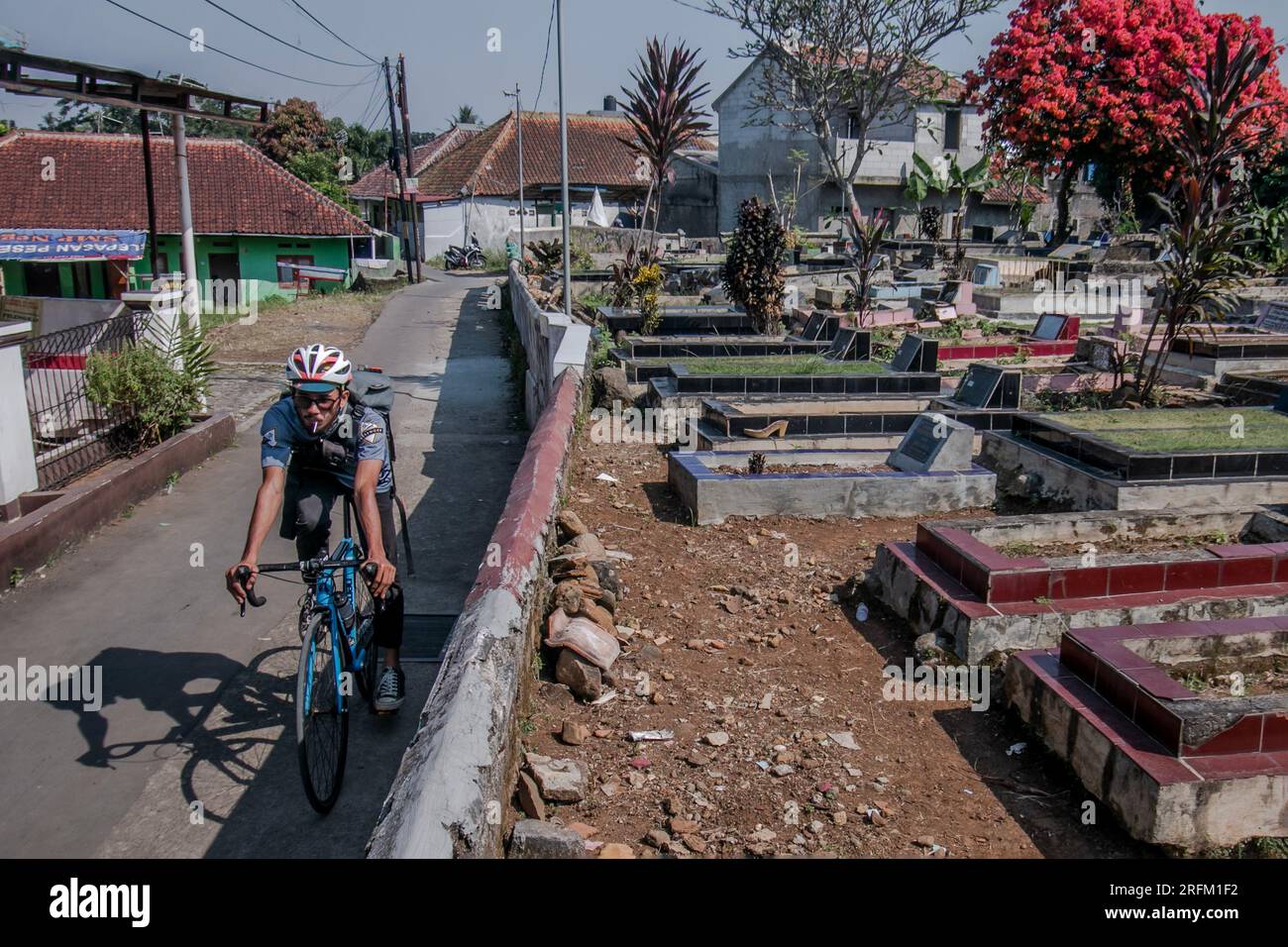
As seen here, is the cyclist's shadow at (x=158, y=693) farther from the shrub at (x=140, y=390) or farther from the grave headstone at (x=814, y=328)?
the grave headstone at (x=814, y=328)

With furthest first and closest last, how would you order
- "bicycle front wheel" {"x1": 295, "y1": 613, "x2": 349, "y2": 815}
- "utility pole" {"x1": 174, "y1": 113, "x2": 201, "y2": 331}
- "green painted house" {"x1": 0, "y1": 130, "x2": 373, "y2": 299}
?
1. "green painted house" {"x1": 0, "y1": 130, "x2": 373, "y2": 299}
2. "utility pole" {"x1": 174, "y1": 113, "x2": 201, "y2": 331}
3. "bicycle front wheel" {"x1": 295, "y1": 613, "x2": 349, "y2": 815}

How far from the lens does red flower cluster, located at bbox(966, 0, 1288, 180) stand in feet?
74.9

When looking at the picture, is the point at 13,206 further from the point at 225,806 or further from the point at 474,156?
the point at 225,806

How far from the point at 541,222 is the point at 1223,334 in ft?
120

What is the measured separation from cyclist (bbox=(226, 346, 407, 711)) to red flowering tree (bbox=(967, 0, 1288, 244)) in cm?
2249

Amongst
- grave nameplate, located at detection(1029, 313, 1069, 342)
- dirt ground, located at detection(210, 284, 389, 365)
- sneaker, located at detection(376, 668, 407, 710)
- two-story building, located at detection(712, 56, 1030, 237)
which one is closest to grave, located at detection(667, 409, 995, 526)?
sneaker, located at detection(376, 668, 407, 710)

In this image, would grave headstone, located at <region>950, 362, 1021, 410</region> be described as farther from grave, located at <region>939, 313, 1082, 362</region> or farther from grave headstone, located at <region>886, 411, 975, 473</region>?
grave, located at <region>939, 313, 1082, 362</region>

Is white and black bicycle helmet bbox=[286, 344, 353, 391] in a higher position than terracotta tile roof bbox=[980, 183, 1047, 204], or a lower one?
lower

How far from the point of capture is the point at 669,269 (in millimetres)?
23938

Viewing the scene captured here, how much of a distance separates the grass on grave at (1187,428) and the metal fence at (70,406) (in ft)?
27.0

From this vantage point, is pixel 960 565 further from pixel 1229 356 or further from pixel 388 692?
pixel 1229 356

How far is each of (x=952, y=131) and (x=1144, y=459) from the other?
3691 centimetres

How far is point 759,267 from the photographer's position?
1459 centimetres

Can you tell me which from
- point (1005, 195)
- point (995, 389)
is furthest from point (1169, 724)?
point (1005, 195)
